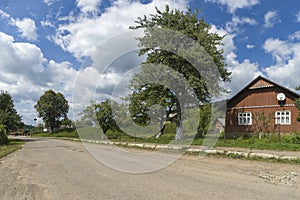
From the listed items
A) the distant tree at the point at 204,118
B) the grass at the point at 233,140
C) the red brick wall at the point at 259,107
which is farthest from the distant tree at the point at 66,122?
the distant tree at the point at 204,118

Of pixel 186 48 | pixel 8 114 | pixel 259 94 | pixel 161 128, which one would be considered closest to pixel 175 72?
pixel 186 48

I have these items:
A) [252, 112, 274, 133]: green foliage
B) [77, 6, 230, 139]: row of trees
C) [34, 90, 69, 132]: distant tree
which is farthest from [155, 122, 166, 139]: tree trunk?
[34, 90, 69, 132]: distant tree

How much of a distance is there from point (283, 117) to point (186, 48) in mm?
14632

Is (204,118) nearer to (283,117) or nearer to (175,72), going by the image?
(175,72)

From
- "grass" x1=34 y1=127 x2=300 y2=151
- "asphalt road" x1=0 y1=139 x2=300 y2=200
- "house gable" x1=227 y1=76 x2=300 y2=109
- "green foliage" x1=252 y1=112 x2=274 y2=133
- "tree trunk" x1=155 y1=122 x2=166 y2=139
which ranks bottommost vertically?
"asphalt road" x1=0 y1=139 x2=300 y2=200

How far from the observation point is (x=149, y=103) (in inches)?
961

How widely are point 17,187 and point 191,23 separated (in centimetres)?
2201

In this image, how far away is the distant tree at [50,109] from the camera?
2827 inches

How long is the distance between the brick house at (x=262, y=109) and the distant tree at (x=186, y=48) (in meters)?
7.69

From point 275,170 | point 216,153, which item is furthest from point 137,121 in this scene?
point 275,170

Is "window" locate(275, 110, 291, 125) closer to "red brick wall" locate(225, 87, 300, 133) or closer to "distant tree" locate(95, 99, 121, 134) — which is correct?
"red brick wall" locate(225, 87, 300, 133)

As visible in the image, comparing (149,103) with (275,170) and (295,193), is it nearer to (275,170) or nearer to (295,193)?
(275,170)

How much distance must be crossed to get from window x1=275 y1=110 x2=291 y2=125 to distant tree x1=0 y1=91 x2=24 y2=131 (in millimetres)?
34753

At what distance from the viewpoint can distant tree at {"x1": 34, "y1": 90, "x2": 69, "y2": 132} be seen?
236ft
